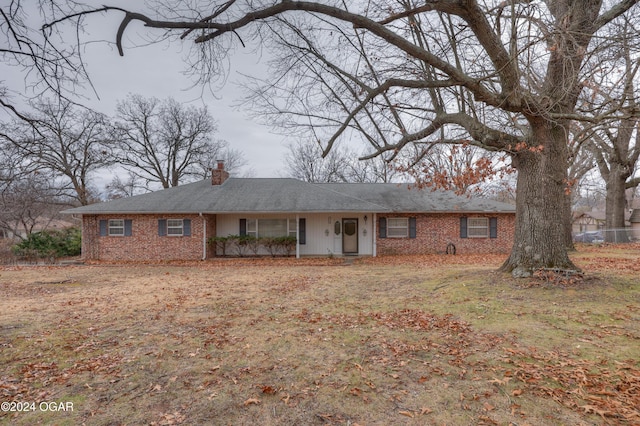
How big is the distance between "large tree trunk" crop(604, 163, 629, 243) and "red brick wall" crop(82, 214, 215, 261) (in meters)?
24.5

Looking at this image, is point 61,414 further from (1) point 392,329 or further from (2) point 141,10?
(2) point 141,10

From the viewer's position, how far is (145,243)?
16953 millimetres

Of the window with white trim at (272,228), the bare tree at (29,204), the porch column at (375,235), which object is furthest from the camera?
the bare tree at (29,204)

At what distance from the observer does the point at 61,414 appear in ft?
10.0

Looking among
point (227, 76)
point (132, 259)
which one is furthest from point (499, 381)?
point (132, 259)

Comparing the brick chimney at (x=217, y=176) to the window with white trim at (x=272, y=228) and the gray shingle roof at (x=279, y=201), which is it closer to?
the gray shingle roof at (x=279, y=201)

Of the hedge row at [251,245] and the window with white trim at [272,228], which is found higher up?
the window with white trim at [272,228]

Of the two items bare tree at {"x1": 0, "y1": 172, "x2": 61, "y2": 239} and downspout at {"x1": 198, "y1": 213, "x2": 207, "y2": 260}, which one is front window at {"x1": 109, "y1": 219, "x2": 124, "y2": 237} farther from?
bare tree at {"x1": 0, "y1": 172, "x2": 61, "y2": 239}

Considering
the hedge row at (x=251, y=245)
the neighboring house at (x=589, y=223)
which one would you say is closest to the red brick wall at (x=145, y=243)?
the hedge row at (x=251, y=245)

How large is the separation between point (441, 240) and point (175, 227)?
1383 cm

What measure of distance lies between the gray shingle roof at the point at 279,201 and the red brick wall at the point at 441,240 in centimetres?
71

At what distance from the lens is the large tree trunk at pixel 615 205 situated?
20.7 meters

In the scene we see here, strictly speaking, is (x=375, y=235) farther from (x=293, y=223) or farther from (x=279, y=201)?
(x=279, y=201)

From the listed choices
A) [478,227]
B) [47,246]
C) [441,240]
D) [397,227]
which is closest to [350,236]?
[397,227]
